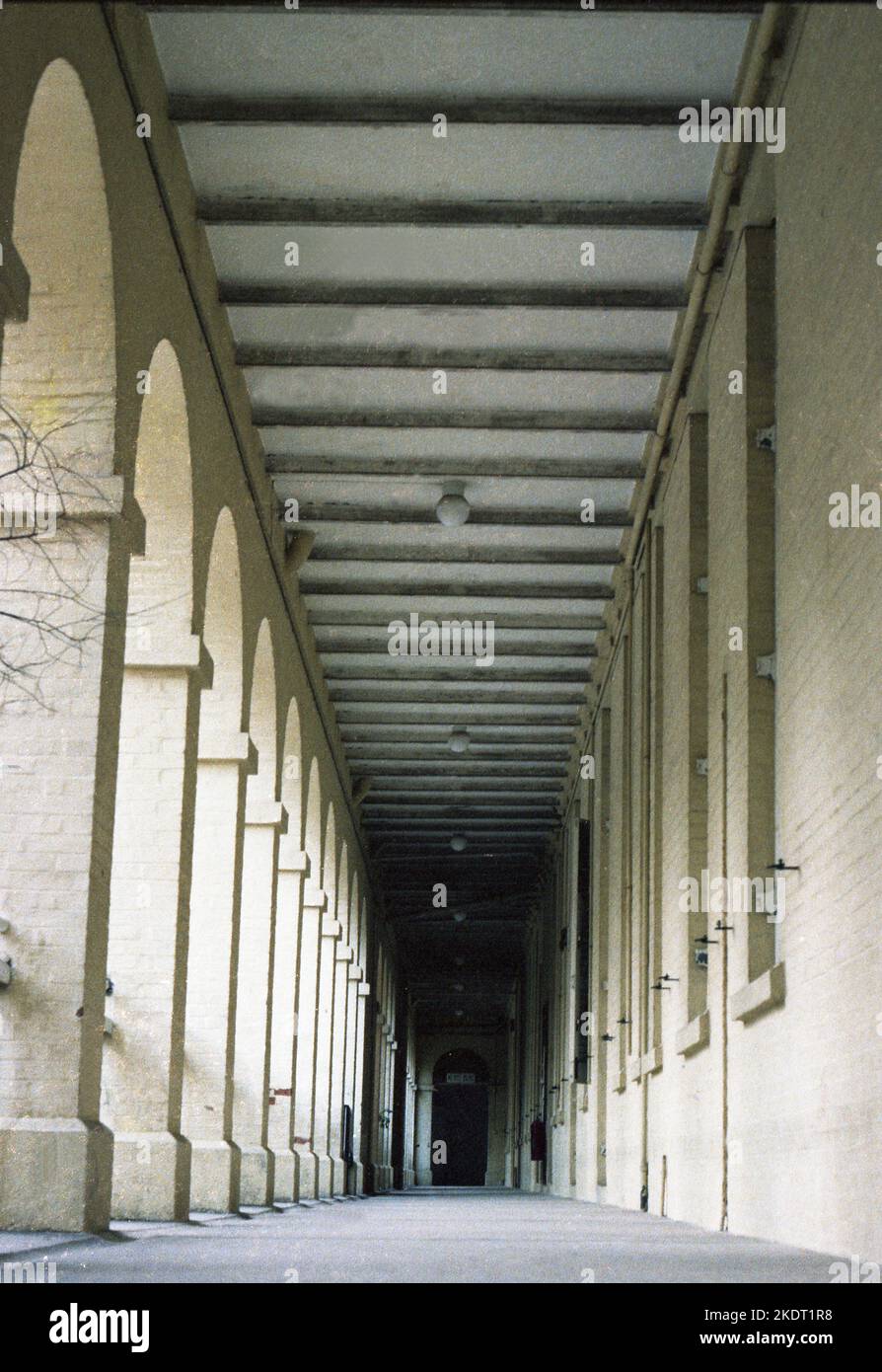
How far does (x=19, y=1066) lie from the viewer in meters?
9.31

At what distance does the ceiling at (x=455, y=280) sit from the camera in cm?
1138

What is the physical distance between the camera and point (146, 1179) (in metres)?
12.0

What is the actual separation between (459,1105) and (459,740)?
3732cm

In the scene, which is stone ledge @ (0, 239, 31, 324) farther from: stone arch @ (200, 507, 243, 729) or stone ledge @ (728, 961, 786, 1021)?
stone arch @ (200, 507, 243, 729)

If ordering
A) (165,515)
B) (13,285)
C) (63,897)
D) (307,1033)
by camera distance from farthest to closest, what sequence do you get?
(307,1033)
(165,515)
(63,897)
(13,285)

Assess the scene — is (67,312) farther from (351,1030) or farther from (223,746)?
(351,1030)

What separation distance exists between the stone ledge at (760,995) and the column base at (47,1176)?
3716 mm

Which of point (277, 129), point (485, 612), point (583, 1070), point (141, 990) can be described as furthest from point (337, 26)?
point (583, 1070)

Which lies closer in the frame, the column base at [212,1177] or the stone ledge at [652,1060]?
the column base at [212,1177]

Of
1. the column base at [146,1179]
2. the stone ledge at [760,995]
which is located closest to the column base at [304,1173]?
the column base at [146,1179]

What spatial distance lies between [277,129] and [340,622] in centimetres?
984

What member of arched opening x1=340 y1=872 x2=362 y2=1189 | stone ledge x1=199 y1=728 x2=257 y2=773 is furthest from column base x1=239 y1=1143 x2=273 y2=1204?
arched opening x1=340 y1=872 x2=362 y2=1189

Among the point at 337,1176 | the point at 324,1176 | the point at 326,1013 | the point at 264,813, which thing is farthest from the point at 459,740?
the point at 264,813

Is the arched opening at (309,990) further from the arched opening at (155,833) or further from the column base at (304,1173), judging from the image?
the arched opening at (155,833)
